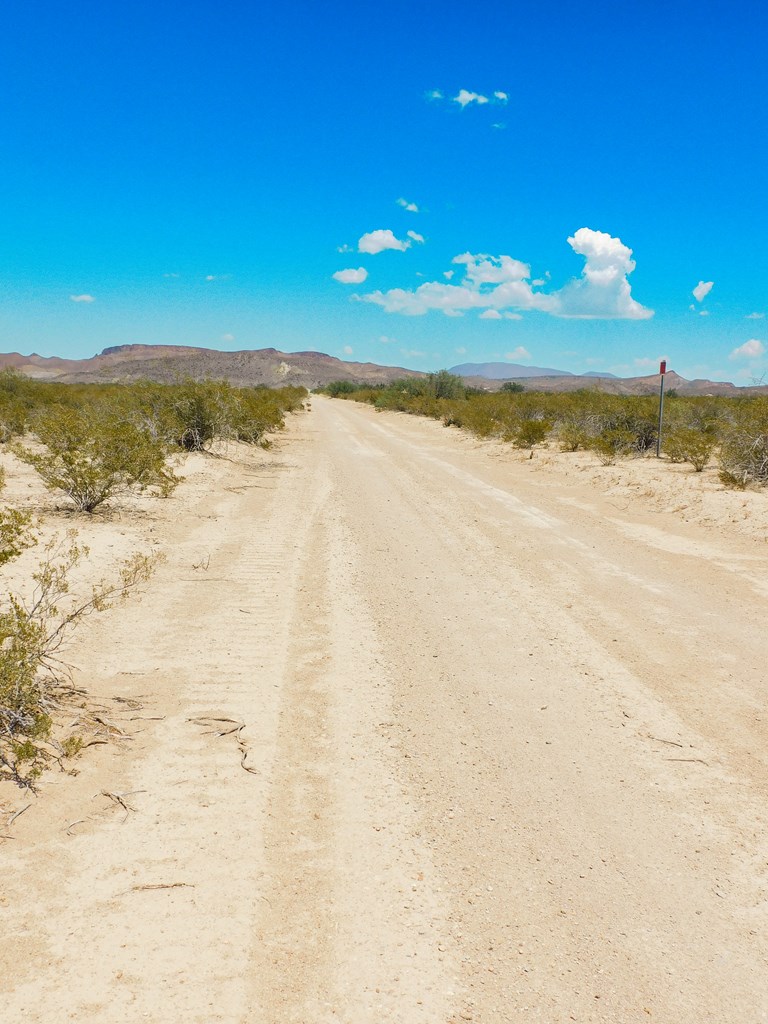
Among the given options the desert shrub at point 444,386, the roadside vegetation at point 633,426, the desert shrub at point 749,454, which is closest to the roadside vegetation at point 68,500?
the roadside vegetation at point 633,426

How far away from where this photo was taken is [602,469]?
57.5ft

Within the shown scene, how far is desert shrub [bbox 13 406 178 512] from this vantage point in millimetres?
10391

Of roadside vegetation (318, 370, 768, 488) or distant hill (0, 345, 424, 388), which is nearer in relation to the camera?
roadside vegetation (318, 370, 768, 488)

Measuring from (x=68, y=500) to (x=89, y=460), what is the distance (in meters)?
0.80

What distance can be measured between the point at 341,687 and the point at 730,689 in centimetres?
286

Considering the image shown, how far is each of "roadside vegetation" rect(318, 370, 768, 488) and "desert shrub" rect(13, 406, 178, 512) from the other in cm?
1096

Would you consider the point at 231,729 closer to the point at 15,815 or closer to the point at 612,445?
the point at 15,815

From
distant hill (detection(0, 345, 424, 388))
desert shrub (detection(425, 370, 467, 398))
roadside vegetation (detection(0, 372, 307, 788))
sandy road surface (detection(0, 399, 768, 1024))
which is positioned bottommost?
sandy road surface (detection(0, 399, 768, 1024))

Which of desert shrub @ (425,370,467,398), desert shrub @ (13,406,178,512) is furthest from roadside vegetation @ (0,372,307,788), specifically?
desert shrub @ (425,370,467,398)

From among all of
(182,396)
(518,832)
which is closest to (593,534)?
(518,832)

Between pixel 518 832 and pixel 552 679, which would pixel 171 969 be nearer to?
pixel 518 832

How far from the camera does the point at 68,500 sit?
37.1ft

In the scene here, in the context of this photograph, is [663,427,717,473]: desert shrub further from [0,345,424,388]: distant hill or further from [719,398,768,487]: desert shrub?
[0,345,424,388]: distant hill

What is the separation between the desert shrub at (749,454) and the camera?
14.1 meters
